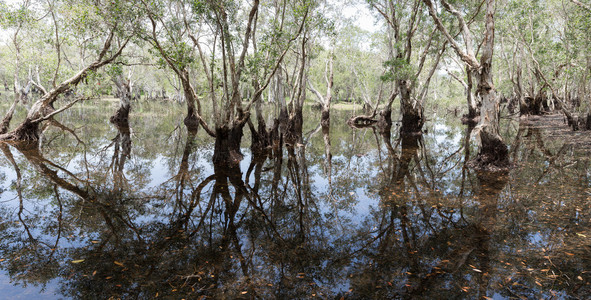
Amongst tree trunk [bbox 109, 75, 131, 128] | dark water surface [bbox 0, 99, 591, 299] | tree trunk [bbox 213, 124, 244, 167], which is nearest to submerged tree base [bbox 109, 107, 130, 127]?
tree trunk [bbox 109, 75, 131, 128]

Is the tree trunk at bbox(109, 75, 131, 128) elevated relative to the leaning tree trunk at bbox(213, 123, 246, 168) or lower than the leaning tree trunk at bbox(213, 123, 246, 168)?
elevated

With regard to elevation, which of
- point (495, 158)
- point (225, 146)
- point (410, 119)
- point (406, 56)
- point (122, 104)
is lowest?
point (495, 158)

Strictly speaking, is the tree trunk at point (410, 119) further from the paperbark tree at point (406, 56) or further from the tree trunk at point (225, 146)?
the tree trunk at point (225, 146)

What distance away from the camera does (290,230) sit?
685cm

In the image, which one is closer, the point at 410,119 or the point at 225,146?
the point at 225,146

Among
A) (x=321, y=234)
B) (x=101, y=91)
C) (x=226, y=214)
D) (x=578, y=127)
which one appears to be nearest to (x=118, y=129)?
(x=101, y=91)

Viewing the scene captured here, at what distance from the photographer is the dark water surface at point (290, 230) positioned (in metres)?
4.68

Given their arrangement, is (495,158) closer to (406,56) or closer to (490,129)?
(490,129)

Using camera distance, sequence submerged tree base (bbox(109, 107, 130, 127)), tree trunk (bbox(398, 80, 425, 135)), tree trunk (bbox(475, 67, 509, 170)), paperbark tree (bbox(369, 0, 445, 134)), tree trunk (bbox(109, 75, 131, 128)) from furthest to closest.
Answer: submerged tree base (bbox(109, 107, 130, 127)), tree trunk (bbox(109, 75, 131, 128)), tree trunk (bbox(398, 80, 425, 135)), paperbark tree (bbox(369, 0, 445, 134)), tree trunk (bbox(475, 67, 509, 170))

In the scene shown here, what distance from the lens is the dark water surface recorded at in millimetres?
4684

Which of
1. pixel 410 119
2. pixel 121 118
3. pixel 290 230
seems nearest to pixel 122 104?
pixel 121 118

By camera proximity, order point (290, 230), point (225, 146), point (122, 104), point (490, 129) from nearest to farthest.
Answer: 1. point (290, 230)
2. point (490, 129)
3. point (225, 146)
4. point (122, 104)

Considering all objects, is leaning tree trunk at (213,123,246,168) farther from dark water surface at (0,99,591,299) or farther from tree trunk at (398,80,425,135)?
tree trunk at (398,80,425,135)

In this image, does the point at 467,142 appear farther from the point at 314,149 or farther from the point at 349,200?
the point at 349,200
